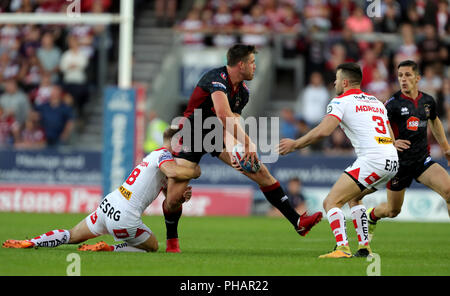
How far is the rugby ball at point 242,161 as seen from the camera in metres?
9.55

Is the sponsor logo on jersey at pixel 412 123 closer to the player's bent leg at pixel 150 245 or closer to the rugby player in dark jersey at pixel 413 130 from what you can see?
the rugby player in dark jersey at pixel 413 130

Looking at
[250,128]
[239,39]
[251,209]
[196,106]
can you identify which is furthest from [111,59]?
[196,106]

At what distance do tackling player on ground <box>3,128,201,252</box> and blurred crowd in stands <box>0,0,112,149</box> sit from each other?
12685mm

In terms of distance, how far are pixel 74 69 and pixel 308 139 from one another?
A: 1490 centimetres

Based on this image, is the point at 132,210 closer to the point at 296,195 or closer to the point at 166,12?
the point at 296,195

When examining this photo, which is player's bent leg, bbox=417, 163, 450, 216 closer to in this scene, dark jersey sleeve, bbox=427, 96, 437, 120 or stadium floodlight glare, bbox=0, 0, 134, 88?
dark jersey sleeve, bbox=427, 96, 437, 120

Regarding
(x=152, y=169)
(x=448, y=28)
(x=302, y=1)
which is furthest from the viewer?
(x=302, y=1)

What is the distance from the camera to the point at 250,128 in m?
20.7

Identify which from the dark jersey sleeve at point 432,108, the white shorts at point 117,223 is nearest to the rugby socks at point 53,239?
the white shorts at point 117,223

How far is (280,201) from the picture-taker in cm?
1001

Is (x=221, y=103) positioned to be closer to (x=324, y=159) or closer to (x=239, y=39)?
(x=324, y=159)

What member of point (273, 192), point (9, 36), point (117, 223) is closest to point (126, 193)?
point (117, 223)

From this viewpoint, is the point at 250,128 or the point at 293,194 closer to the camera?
the point at 293,194

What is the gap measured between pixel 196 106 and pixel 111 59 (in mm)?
14796
